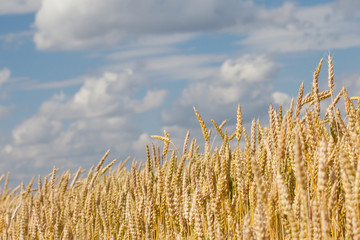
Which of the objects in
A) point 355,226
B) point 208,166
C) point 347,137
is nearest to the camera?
point 355,226

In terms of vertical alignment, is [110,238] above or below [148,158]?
below

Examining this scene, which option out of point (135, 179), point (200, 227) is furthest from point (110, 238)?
point (200, 227)

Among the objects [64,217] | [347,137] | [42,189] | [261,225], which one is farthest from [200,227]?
[42,189]

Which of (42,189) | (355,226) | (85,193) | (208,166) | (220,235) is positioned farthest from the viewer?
(42,189)

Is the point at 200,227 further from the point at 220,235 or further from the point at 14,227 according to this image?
the point at 14,227

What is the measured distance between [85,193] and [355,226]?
10.8 ft

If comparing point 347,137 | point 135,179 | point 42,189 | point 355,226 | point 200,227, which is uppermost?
point 42,189

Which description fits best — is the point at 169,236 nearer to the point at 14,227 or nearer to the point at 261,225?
the point at 261,225

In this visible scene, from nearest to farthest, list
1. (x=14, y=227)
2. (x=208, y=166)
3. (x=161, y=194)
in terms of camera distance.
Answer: (x=208, y=166) → (x=161, y=194) → (x=14, y=227)

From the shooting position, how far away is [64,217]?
4.05m

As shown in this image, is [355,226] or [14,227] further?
[14,227]

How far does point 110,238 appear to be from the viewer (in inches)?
129

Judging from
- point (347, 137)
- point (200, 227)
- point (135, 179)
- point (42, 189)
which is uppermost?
point (42, 189)

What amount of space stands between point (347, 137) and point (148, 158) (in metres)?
1.60
